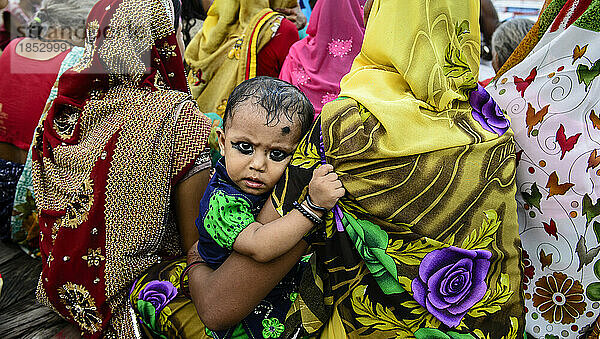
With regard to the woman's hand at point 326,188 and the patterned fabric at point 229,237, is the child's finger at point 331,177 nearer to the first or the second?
the woman's hand at point 326,188

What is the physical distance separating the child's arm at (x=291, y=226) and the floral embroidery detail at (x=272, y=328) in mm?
306

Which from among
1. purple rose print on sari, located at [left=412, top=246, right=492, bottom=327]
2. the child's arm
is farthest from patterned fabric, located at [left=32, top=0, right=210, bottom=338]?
purple rose print on sari, located at [left=412, top=246, right=492, bottom=327]

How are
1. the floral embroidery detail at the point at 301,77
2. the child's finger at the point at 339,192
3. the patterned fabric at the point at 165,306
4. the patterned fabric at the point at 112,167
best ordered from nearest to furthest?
the child's finger at the point at 339,192, the patterned fabric at the point at 165,306, the patterned fabric at the point at 112,167, the floral embroidery detail at the point at 301,77

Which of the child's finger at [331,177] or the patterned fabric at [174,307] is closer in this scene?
the child's finger at [331,177]

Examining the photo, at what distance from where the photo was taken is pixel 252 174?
1557 millimetres

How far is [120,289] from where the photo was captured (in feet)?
6.39

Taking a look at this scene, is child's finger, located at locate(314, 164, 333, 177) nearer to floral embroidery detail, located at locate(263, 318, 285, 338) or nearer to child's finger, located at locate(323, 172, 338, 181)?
child's finger, located at locate(323, 172, 338, 181)

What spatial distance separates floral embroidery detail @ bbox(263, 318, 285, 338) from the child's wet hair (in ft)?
1.97

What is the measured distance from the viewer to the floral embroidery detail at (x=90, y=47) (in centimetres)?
212

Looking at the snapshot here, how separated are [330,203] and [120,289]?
3.42 ft

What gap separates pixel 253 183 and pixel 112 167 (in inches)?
26.0

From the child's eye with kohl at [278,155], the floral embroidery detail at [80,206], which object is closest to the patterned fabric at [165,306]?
the floral embroidery detail at [80,206]

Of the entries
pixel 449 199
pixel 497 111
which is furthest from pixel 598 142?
pixel 449 199

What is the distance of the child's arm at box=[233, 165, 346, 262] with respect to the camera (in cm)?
134
